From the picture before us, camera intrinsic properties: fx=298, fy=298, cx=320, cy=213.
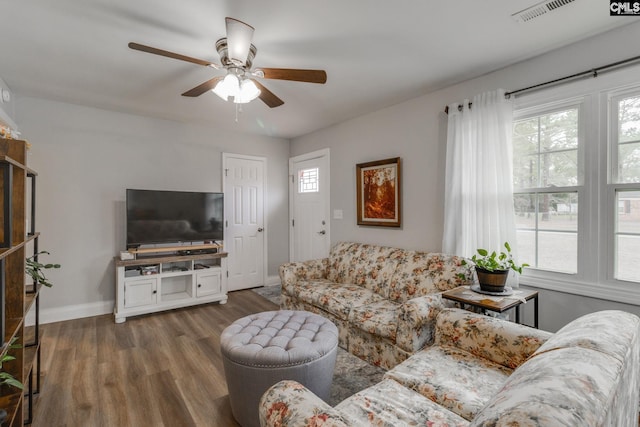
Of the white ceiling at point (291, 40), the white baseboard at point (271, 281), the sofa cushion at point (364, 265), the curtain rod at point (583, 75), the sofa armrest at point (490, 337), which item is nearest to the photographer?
the sofa armrest at point (490, 337)

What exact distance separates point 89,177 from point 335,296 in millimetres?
3192

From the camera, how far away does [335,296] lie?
286 centimetres

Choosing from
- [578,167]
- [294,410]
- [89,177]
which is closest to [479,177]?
[578,167]

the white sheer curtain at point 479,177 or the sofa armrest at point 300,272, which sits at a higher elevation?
the white sheer curtain at point 479,177

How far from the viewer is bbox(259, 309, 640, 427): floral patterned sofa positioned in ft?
2.21

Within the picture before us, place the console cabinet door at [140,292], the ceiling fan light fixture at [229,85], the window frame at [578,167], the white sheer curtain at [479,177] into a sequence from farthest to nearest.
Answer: the console cabinet door at [140,292] < the white sheer curtain at [479,177] < the window frame at [578,167] < the ceiling fan light fixture at [229,85]

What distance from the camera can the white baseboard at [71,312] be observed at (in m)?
3.29

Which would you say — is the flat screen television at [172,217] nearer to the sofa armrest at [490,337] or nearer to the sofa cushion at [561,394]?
the sofa armrest at [490,337]

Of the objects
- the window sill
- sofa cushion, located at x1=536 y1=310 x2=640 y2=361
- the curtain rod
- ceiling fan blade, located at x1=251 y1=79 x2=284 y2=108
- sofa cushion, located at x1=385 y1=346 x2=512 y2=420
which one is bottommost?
sofa cushion, located at x1=385 y1=346 x2=512 y2=420

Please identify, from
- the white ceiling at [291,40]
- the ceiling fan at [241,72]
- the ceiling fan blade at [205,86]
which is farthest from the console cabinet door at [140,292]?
the ceiling fan at [241,72]

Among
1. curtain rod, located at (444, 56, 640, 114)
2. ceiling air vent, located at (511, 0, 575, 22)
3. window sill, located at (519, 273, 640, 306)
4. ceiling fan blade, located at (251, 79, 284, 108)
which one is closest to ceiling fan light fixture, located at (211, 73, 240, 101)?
ceiling fan blade, located at (251, 79, 284, 108)

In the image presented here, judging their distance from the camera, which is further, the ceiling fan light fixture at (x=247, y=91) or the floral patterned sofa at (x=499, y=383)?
the ceiling fan light fixture at (x=247, y=91)

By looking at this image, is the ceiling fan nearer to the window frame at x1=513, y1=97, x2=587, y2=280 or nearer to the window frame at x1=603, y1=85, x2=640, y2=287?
the window frame at x1=513, y1=97, x2=587, y2=280

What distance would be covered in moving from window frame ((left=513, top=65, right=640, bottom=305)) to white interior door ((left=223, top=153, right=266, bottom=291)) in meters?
3.81
